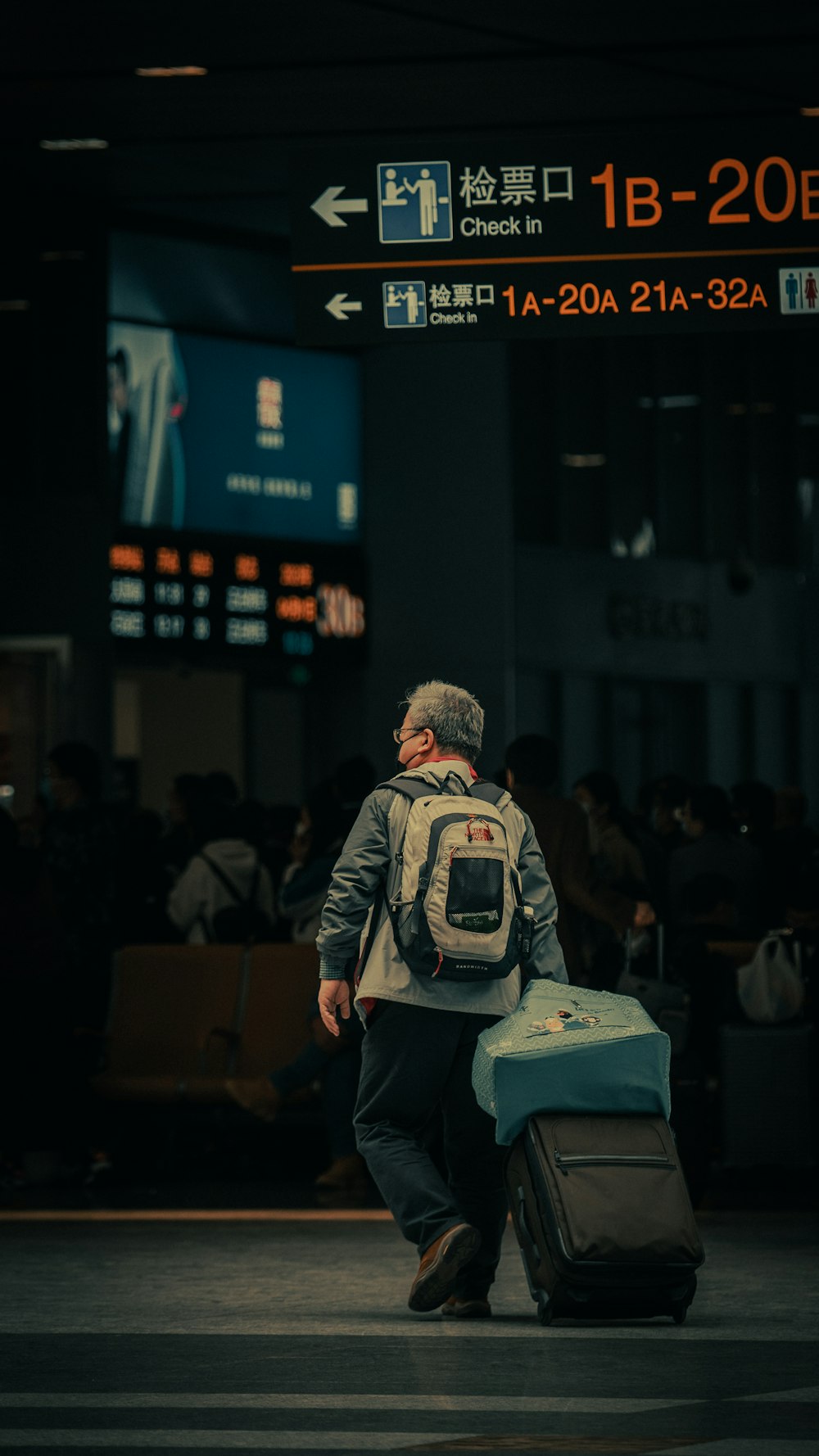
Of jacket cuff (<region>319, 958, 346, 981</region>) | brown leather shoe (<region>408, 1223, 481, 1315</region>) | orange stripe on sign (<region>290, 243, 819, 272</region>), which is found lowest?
brown leather shoe (<region>408, 1223, 481, 1315</region>)

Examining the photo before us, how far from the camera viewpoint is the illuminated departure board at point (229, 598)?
20.2m

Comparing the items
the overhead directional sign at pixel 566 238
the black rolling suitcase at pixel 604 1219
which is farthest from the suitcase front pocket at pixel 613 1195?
the overhead directional sign at pixel 566 238

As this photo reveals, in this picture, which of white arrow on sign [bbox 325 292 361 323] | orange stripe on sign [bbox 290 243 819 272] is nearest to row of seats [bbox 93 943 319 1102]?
white arrow on sign [bbox 325 292 361 323]

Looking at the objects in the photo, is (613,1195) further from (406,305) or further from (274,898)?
(274,898)

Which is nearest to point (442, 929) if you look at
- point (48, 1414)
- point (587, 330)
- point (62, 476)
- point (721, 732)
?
point (48, 1414)

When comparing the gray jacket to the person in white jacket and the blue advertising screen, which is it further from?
the blue advertising screen

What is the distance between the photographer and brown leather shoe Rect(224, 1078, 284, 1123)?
11336 millimetres

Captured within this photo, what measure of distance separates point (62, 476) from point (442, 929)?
1288 cm

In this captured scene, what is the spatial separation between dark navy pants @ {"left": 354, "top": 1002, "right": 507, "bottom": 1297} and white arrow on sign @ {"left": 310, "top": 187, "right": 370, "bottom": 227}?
4245mm

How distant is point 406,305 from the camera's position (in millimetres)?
10391

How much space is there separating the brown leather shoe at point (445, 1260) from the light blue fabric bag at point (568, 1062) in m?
0.31

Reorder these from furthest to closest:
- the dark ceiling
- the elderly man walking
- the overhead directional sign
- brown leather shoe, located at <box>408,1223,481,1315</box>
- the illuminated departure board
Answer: the illuminated departure board < the dark ceiling < the overhead directional sign < the elderly man walking < brown leather shoe, located at <box>408,1223,481,1315</box>

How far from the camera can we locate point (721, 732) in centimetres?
2844

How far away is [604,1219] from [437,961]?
0.88 metres
